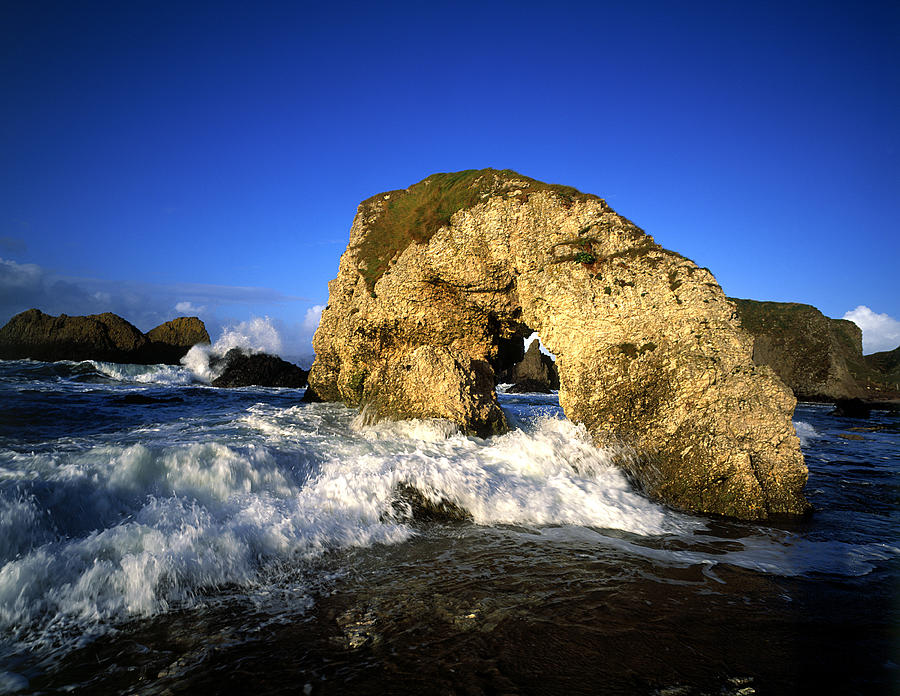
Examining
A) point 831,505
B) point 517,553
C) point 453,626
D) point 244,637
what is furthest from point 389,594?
point 831,505

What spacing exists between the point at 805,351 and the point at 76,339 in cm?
6400

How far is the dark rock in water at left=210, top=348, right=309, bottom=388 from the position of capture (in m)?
27.7

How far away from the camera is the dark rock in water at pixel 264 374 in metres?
27.7

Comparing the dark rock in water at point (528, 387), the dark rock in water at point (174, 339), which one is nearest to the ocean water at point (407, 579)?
the dark rock in water at point (528, 387)

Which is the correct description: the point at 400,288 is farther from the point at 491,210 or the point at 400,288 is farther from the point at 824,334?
the point at 824,334

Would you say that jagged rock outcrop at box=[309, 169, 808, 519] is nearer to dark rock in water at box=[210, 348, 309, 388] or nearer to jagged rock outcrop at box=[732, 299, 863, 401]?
dark rock in water at box=[210, 348, 309, 388]

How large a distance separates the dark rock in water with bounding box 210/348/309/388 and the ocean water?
19.8 metres

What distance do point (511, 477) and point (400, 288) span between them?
664 centimetres

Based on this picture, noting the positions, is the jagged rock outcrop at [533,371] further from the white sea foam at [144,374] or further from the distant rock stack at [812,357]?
the white sea foam at [144,374]

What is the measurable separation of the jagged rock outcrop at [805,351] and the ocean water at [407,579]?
41.7 meters

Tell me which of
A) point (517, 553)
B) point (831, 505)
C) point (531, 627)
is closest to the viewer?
point (531, 627)

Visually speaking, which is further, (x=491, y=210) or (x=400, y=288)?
(x=400, y=288)

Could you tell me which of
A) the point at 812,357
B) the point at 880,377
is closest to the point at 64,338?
the point at 812,357

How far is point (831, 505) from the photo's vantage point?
744 cm
